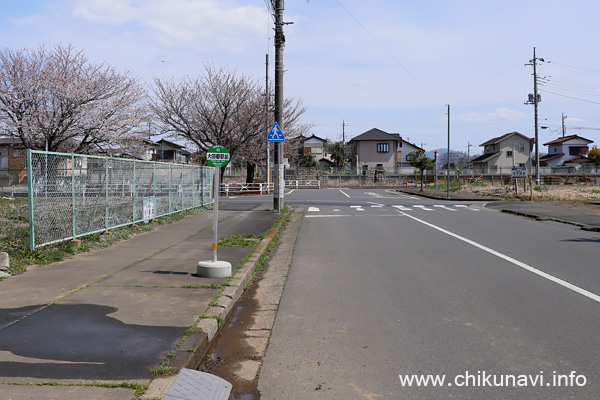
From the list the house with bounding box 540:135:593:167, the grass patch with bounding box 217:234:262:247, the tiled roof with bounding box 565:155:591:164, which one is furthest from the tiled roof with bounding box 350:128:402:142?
the grass patch with bounding box 217:234:262:247

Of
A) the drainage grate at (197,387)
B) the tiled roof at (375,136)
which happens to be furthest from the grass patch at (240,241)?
the tiled roof at (375,136)

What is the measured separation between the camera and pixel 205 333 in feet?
16.8

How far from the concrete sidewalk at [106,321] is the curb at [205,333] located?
1 centimetres

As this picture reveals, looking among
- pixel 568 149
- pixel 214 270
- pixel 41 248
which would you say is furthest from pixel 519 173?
pixel 568 149

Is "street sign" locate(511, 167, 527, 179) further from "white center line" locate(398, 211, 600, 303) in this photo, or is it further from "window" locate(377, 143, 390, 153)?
"window" locate(377, 143, 390, 153)

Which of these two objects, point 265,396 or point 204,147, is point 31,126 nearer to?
point 204,147

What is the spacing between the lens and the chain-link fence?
28.7 feet

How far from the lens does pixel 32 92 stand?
28.3 meters

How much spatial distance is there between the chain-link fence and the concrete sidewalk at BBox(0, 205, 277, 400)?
0.80 m

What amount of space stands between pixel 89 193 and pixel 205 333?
6803 mm

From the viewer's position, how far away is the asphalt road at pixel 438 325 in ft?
13.5

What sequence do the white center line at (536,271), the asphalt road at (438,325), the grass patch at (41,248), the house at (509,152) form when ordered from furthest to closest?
1. the house at (509,152)
2. the grass patch at (41,248)
3. the white center line at (536,271)
4. the asphalt road at (438,325)

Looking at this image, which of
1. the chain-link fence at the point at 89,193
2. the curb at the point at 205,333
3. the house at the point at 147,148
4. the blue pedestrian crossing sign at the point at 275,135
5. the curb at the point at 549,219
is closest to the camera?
the curb at the point at 205,333

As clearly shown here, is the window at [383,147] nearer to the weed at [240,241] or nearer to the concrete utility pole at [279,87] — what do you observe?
the concrete utility pole at [279,87]
